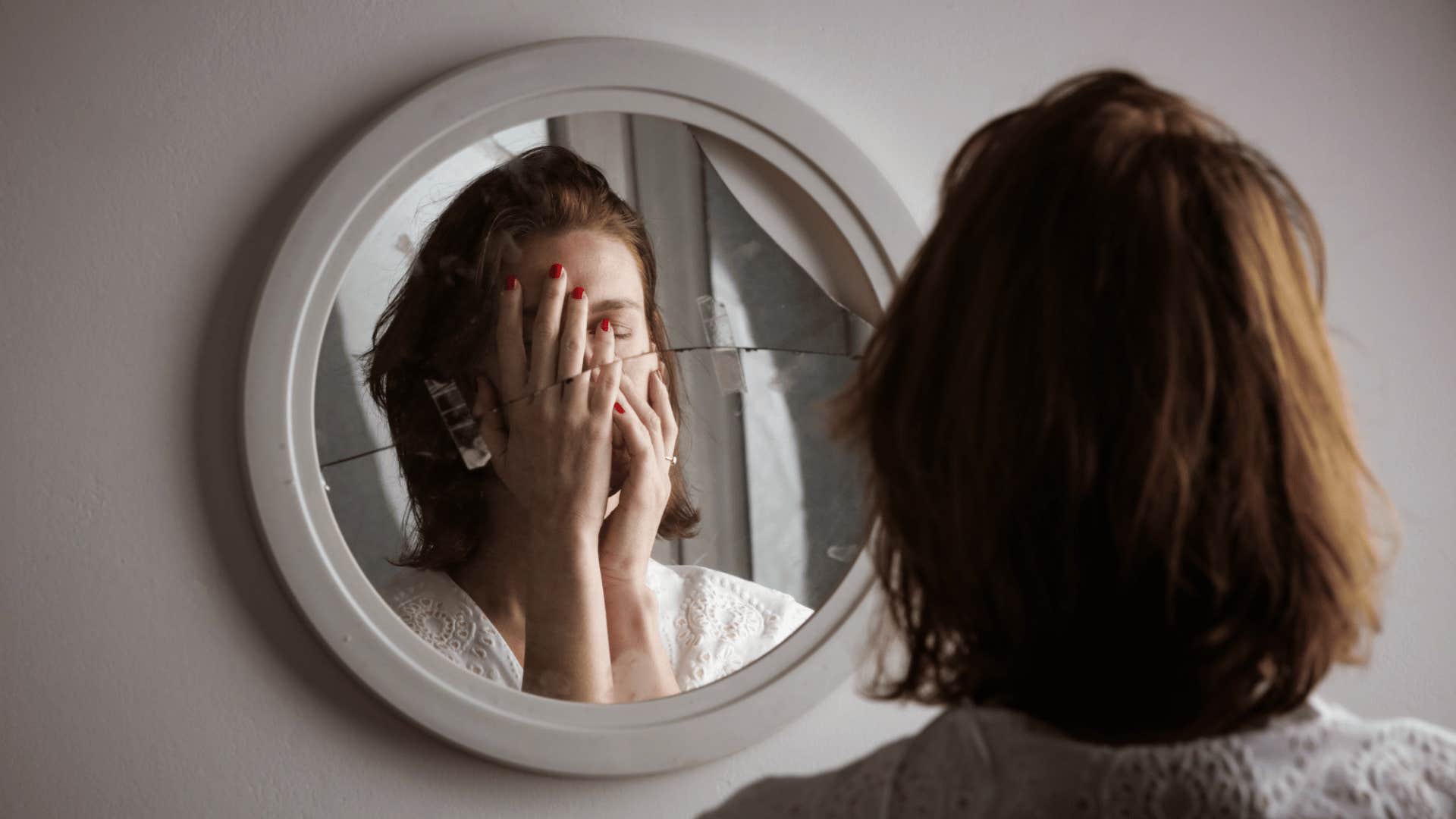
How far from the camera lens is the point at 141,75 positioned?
0.97 meters

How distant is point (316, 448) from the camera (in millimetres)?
958

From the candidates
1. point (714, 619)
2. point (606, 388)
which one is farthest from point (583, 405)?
point (714, 619)

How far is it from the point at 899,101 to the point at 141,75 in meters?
0.69

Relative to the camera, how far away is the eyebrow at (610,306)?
0.99m

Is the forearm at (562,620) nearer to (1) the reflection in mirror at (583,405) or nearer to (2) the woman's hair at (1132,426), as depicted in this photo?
(1) the reflection in mirror at (583,405)

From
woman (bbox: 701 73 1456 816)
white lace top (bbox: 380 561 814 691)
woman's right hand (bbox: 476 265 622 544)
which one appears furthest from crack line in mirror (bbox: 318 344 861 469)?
woman (bbox: 701 73 1456 816)

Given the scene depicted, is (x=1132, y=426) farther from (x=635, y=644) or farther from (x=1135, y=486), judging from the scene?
(x=635, y=644)

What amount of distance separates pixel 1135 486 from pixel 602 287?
0.57m

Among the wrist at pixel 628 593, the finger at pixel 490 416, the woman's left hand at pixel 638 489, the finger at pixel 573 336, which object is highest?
the finger at pixel 573 336

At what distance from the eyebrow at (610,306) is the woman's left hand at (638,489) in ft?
0.20

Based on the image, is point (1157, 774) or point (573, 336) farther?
point (573, 336)

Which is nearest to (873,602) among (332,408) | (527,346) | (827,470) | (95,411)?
(827,470)

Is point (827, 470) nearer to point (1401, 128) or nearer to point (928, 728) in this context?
point (928, 728)

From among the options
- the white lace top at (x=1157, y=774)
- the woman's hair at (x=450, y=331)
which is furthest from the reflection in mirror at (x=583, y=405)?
the white lace top at (x=1157, y=774)
